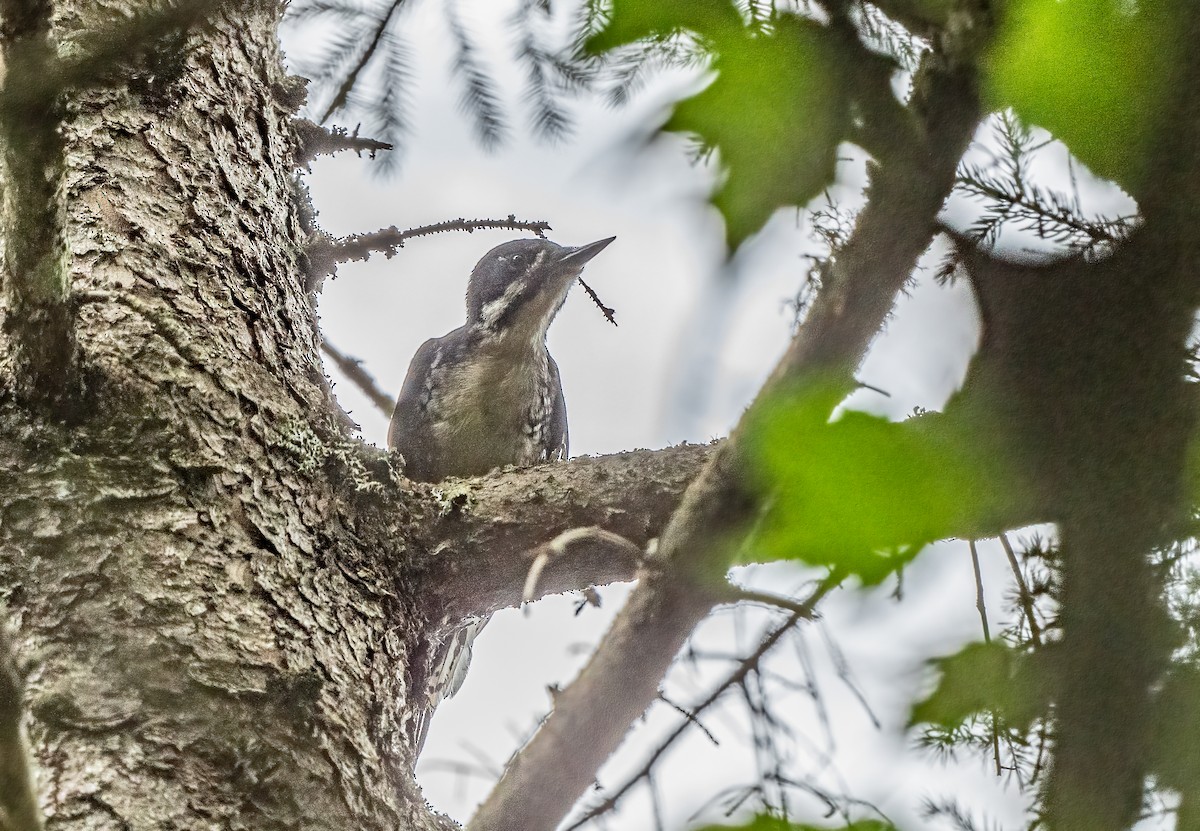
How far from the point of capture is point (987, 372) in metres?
0.77

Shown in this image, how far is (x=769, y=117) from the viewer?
815 millimetres

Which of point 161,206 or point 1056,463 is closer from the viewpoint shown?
point 1056,463

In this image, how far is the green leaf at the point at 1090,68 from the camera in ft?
2.25

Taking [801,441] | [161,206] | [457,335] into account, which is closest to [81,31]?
[161,206]

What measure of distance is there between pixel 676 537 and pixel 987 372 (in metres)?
0.35

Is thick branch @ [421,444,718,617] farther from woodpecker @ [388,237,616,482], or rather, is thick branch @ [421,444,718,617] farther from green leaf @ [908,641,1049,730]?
green leaf @ [908,641,1049,730]

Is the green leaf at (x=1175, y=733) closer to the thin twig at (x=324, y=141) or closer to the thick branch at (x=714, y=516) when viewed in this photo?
the thick branch at (x=714, y=516)

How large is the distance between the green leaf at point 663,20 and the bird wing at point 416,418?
245 centimetres

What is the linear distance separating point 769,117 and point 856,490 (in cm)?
32

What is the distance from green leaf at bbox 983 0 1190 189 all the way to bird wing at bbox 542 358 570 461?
8.83 ft

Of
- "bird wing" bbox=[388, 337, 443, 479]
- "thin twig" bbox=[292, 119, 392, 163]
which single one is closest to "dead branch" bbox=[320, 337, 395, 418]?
"bird wing" bbox=[388, 337, 443, 479]

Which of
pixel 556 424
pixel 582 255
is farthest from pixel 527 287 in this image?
pixel 556 424

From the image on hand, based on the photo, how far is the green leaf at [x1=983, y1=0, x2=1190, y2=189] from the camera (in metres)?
0.69

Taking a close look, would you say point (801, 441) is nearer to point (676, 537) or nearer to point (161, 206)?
point (676, 537)
